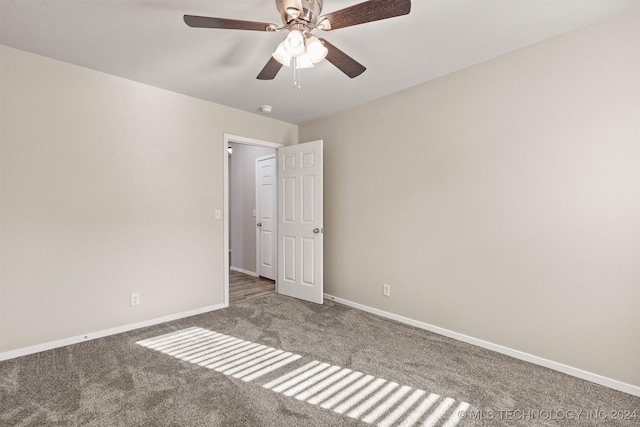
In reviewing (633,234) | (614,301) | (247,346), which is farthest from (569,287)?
(247,346)

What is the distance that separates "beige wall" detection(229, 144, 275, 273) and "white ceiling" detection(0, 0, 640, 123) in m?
2.42

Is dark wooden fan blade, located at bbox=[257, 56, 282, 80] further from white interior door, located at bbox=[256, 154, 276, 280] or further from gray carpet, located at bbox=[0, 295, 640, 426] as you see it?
white interior door, located at bbox=[256, 154, 276, 280]

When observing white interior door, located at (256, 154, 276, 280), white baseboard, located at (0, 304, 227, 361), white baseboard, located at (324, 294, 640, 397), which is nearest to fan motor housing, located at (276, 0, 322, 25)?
white baseboard, located at (324, 294, 640, 397)

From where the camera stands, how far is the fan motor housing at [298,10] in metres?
1.64

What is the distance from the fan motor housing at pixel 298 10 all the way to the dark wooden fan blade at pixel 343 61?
18cm

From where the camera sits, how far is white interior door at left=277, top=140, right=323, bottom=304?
3.95 meters

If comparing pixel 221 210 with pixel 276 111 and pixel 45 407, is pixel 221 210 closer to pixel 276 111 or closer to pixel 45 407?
pixel 276 111

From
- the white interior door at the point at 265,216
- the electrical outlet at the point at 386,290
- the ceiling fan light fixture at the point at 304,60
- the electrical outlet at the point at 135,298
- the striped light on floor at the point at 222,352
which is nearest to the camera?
the ceiling fan light fixture at the point at 304,60

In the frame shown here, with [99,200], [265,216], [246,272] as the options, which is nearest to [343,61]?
[99,200]

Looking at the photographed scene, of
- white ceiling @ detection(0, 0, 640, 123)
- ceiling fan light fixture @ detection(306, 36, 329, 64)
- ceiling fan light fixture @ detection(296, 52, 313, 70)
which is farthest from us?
white ceiling @ detection(0, 0, 640, 123)

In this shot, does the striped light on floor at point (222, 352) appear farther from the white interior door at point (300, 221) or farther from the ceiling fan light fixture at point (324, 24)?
the ceiling fan light fixture at point (324, 24)

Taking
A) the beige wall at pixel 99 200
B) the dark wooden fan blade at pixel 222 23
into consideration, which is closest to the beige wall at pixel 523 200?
the dark wooden fan blade at pixel 222 23

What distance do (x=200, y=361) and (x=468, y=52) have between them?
3313 mm

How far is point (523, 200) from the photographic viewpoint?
2.48 m
